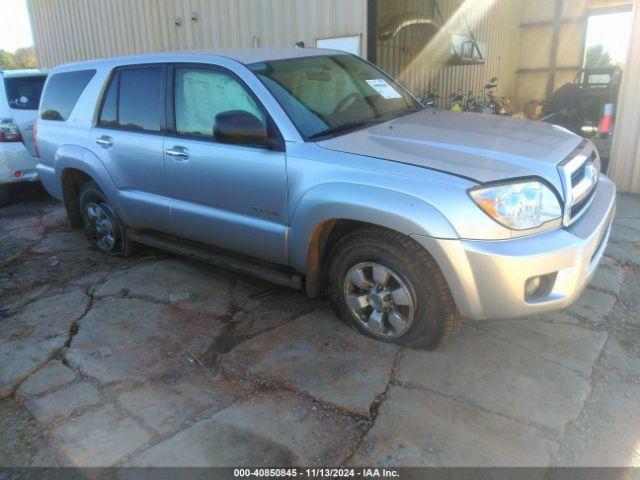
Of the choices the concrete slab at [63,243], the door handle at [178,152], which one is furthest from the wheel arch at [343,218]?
the concrete slab at [63,243]

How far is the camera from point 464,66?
1254cm

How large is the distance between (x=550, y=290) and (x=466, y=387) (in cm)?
69

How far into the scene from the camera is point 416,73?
10070mm

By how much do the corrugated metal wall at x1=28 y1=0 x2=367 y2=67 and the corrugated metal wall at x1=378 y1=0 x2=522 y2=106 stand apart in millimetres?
1638

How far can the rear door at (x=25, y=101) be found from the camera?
6.56 meters

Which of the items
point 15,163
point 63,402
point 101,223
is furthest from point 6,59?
point 63,402

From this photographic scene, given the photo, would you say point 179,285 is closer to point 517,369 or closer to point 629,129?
point 517,369

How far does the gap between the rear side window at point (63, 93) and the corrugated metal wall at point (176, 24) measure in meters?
3.79

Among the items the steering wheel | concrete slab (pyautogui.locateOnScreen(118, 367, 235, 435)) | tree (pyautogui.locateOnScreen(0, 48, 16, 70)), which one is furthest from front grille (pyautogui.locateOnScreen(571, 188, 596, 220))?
tree (pyautogui.locateOnScreen(0, 48, 16, 70))

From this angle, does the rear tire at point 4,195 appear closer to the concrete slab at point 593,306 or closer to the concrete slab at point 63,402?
the concrete slab at point 63,402

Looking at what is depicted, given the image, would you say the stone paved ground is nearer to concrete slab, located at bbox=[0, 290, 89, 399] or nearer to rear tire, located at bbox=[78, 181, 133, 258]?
concrete slab, located at bbox=[0, 290, 89, 399]

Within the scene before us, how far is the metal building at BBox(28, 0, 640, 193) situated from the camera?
6.96 meters

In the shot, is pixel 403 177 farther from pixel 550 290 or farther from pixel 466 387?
pixel 466 387

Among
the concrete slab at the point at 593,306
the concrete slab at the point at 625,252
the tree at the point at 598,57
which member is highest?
the tree at the point at 598,57
